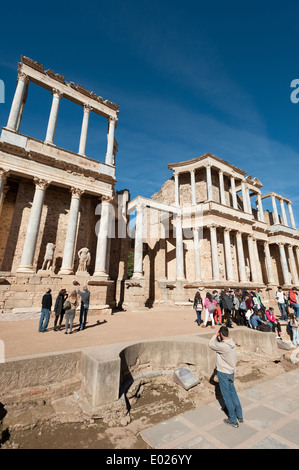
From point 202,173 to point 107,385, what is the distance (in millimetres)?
23825

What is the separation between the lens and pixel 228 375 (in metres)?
3.62

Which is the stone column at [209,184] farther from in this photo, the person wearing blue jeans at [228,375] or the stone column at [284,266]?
the person wearing blue jeans at [228,375]

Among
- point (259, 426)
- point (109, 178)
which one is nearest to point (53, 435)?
point (259, 426)

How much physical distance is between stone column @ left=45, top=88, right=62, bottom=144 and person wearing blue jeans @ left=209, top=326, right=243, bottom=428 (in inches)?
568

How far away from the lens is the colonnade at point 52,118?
40.5 ft

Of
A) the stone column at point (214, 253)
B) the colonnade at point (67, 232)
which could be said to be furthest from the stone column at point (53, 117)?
the stone column at point (214, 253)

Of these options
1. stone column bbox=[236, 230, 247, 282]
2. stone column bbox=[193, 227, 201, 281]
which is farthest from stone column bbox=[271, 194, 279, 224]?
stone column bbox=[193, 227, 201, 281]

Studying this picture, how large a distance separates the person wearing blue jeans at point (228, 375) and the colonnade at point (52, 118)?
1429 cm

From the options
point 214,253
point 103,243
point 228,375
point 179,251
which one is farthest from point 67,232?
point 214,253

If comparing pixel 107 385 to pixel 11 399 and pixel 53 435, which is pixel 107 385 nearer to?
pixel 53 435

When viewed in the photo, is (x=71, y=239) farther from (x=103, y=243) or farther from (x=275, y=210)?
(x=275, y=210)

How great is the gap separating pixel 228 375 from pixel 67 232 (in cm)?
1146

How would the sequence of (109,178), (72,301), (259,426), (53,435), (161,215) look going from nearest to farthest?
(53,435)
(259,426)
(72,301)
(109,178)
(161,215)

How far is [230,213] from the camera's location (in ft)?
71.6
